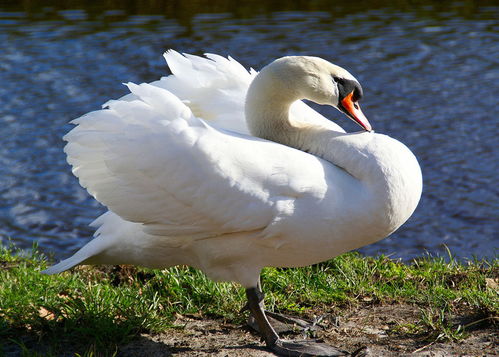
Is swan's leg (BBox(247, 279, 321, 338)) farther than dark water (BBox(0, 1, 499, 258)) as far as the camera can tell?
No

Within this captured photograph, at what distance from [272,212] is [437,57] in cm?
754

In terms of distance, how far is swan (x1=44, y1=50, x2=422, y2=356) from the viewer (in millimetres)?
3586

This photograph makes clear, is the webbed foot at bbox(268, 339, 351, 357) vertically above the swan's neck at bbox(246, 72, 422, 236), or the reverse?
the swan's neck at bbox(246, 72, 422, 236)

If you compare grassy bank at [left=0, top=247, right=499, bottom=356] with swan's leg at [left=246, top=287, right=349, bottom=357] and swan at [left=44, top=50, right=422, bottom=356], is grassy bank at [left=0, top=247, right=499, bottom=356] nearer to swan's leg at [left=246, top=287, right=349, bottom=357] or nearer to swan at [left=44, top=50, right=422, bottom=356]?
swan at [left=44, top=50, right=422, bottom=356]

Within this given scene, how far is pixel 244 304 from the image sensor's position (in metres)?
4.41

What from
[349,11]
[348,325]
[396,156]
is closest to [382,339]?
[348,325]

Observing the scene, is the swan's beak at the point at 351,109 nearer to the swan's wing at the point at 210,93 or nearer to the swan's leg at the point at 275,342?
the swan's wing at the point at 210,93

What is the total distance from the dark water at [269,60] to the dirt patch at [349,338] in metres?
1.91

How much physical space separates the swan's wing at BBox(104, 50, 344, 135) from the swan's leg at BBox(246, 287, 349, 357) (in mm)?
1028

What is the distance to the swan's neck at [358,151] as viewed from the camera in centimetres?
366

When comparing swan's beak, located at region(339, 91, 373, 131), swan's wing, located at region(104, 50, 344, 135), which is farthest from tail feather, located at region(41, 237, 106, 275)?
swan's beak, located at region(339, 91, 373, 131)

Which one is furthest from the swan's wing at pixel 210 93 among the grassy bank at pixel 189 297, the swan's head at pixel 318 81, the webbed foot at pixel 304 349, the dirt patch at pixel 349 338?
the webbed foot at pixel 304 349

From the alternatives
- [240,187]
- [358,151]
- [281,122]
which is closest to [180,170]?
[240,187]

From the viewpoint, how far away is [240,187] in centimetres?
357
